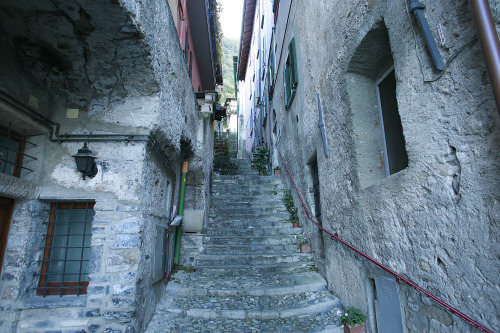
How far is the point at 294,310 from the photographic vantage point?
329 cm

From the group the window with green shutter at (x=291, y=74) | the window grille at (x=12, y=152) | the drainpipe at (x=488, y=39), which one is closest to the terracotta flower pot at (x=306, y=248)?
the window with green shutter at (x=291, y=74)

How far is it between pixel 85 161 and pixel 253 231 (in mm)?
3399

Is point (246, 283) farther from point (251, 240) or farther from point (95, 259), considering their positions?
point (95, 259)

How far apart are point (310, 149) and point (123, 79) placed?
10.1ft

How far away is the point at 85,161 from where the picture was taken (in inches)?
108

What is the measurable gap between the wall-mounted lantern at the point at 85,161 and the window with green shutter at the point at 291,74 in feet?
13.1

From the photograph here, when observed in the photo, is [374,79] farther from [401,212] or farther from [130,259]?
[130,259]

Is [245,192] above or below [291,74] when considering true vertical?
below

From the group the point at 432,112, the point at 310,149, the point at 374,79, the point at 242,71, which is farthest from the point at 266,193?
the point at 242,71

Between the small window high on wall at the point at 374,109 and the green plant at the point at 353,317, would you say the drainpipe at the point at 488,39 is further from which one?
the green plant at the point at 353,317

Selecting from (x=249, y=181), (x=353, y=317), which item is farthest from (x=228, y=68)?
(x=353, y=317)

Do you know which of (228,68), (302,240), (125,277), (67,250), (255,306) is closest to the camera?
(125,277)

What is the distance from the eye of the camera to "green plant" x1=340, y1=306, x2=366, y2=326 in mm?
2748

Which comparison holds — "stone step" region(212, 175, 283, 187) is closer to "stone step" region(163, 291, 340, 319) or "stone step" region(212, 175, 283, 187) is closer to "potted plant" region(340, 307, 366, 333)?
"stone step" region(163, 291, 340, 319)
